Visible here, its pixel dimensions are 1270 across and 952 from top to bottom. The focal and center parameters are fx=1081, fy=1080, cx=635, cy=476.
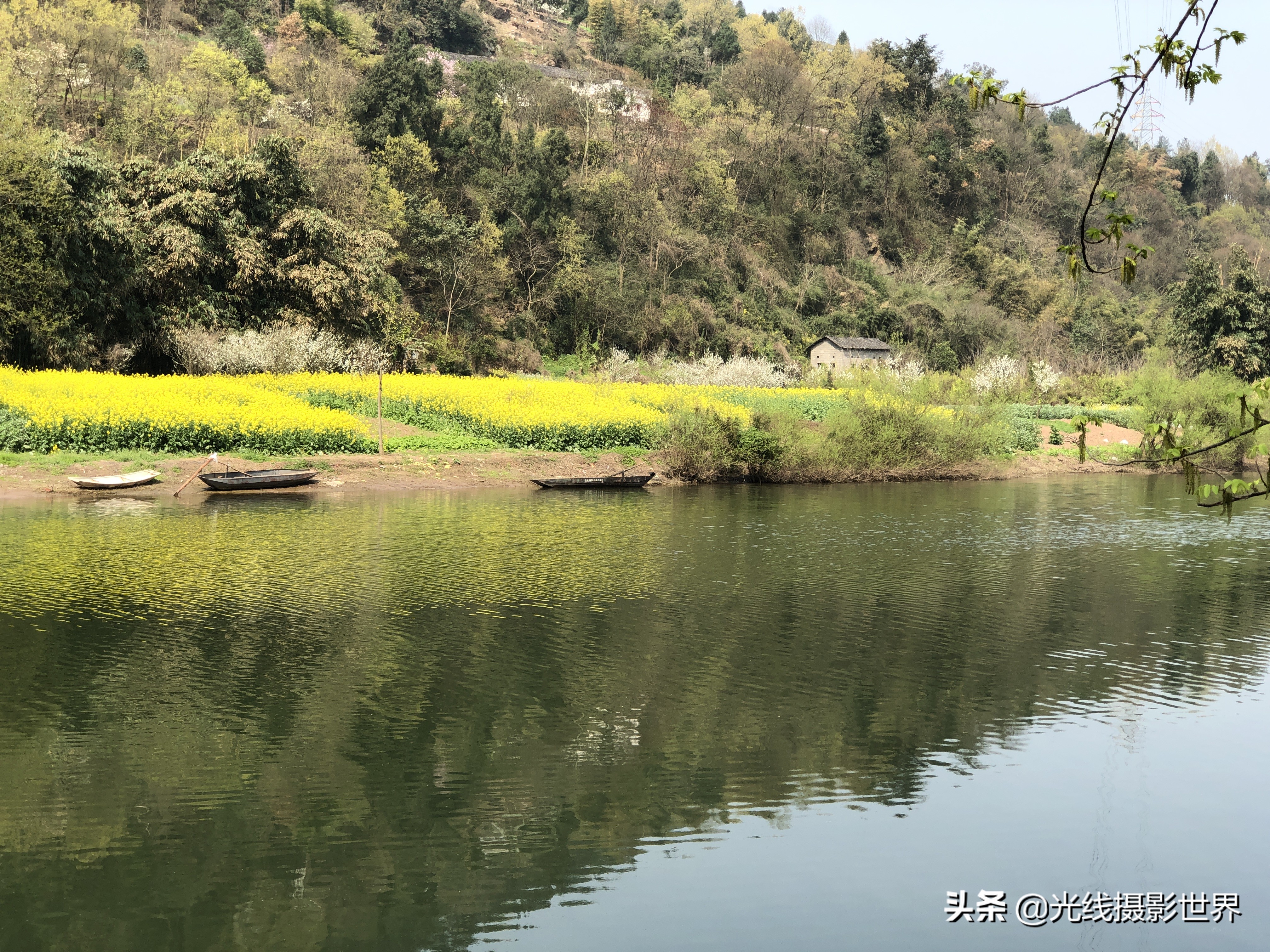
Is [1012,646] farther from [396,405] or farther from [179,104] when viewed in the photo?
[179,104]

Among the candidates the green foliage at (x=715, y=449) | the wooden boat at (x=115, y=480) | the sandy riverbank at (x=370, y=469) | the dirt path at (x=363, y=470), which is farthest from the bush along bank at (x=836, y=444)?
the wooden boat at (x=115, y=480)

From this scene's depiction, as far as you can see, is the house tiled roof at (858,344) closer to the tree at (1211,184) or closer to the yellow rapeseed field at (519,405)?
the yellow rapeseed field at (519,405)

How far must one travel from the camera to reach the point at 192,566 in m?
16.9

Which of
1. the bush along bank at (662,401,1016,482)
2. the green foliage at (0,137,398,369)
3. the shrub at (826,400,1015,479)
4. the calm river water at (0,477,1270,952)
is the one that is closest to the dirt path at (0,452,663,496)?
the bush along bank at (662,401,1016,482)

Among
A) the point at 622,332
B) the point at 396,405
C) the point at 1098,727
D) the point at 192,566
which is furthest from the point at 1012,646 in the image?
the point at 622,332

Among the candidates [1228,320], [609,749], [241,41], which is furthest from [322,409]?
[241,41]

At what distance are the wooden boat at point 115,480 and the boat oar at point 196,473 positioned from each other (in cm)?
74

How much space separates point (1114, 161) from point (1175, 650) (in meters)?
98.4

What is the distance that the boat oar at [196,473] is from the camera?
81.5 feet

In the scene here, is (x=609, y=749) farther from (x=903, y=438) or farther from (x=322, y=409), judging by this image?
(x=903, y=438)

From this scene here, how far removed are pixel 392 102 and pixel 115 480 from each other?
4441cm

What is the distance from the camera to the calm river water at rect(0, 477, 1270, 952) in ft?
21.7

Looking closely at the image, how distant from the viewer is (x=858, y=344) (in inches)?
2714

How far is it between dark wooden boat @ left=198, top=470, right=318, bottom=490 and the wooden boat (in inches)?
46.3
